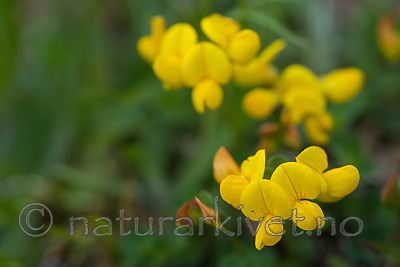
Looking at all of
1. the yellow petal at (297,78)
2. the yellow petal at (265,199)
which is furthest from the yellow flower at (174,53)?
the yellow petal at (265,199)

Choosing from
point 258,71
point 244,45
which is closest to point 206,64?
point 244,45

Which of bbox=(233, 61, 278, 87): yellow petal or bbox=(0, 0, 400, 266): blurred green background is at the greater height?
bbox=(233, 61, 278, 87): yellow petal

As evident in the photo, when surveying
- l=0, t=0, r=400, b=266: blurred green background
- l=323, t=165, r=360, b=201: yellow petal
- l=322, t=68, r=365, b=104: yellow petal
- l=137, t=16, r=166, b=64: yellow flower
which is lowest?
l=0, t=0, r=400, b=266: blurred green background

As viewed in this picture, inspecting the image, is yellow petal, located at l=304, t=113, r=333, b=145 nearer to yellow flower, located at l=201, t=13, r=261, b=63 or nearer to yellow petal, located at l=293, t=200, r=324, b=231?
yellow flower, located at l=201, t=13, r=261, b=63

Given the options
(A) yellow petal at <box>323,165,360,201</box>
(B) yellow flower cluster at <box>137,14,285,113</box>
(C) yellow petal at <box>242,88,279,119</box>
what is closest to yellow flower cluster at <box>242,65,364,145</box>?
(C) yellow petal at <box>242,88,279,119</box>

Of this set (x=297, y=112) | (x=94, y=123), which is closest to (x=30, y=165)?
(x=94, y=123)

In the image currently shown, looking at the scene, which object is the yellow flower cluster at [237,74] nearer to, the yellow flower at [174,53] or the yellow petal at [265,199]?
the yellow flower at [174,53]
